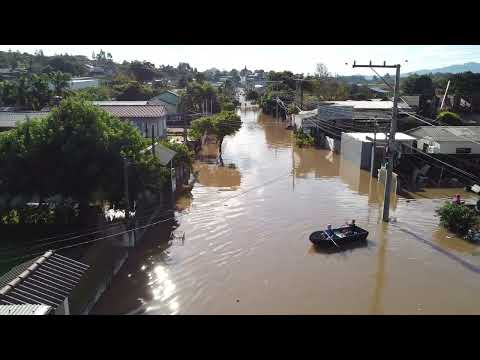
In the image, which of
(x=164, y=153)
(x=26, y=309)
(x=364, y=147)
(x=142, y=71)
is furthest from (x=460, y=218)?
(x=142, y=71)

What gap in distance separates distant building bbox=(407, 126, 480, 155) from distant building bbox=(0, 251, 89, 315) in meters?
22.9

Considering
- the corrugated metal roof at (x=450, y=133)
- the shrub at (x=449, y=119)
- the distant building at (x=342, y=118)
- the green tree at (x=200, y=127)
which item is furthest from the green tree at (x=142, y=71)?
the corrugated metal roof at (x=450, y=133)

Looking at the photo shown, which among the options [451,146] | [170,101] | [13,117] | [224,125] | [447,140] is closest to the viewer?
[451,146]

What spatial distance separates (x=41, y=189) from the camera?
13727 mm

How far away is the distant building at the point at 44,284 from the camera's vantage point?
7594 mm

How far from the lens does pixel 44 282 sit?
328 inches

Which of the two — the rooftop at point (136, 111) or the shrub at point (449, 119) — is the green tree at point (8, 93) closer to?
the rooftop at point (136, 111)

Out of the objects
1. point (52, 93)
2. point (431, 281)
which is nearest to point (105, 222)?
point (431, 281)

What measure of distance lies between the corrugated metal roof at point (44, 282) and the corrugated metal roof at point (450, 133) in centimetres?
2362

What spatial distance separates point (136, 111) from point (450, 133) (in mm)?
22200

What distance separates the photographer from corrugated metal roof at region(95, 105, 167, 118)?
31.9 meters

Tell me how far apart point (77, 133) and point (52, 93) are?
3262 cm

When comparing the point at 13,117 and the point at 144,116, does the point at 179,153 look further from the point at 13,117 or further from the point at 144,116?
the point at 13,117
